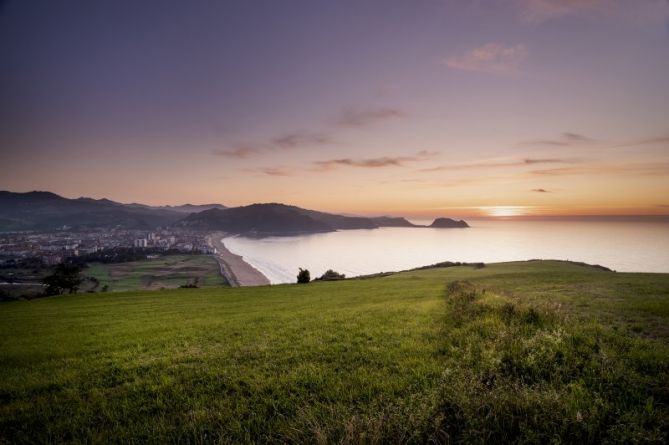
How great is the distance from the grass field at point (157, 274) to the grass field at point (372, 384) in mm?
80126

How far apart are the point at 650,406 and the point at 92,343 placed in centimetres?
1696

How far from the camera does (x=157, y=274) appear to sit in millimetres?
114750

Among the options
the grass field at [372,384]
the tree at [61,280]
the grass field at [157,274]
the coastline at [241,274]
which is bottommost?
the grass field at [157,274]

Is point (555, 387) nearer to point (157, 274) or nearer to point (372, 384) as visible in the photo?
point (372, 384)

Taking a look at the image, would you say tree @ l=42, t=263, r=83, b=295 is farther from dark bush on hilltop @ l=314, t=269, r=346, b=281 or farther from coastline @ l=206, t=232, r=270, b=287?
dark bush on hilltop @ l=314, t=269, r=346, b=281

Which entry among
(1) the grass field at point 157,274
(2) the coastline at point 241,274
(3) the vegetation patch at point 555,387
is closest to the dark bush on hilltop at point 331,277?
(2) the coastline at point 241,274

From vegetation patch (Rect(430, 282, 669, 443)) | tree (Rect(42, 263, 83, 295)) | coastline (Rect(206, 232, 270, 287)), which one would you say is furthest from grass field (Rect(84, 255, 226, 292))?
vegetation patch (Rect(430, 282, 669, 443))

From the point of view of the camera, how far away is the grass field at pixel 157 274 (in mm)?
94375

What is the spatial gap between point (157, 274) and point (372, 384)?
130 m

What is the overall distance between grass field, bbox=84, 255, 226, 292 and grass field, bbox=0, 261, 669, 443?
8013cm

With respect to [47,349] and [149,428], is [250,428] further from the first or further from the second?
[47,349]

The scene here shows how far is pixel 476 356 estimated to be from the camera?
689cm

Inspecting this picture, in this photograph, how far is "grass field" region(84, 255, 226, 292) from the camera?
9438 centimetres

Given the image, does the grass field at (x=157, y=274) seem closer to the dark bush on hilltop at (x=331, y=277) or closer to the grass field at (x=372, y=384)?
the dark bush on hilltop at (x=331, y=277)
